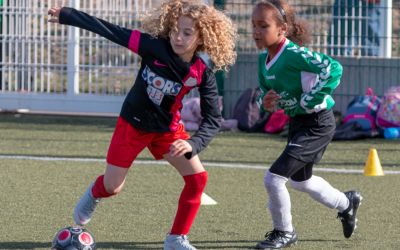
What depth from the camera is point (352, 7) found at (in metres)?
13.5

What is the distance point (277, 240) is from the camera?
656cm

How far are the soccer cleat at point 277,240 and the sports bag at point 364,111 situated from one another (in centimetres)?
595

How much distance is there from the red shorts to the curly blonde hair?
517 millimetres

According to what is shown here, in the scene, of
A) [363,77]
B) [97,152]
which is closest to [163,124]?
[97,152]

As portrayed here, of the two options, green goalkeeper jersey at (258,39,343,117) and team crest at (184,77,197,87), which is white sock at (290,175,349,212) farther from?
team crest at (184,77,197,87)

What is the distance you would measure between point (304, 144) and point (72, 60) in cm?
821

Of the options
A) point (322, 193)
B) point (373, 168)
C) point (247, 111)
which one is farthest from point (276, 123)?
point (322, 193)

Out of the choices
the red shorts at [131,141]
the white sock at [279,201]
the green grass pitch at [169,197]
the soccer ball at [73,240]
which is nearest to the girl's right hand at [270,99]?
the white sock at [279,201]

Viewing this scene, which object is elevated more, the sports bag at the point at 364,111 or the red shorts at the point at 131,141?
the red shorts at the point at 131,141

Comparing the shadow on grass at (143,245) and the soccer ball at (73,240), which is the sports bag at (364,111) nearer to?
the shadow on grass at (143,245)

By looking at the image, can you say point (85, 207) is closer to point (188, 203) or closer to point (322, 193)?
point (188, 203)

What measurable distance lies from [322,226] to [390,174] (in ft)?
9.50

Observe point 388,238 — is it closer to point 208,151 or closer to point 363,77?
point 208,151

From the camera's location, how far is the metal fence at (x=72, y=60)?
13852 mm
